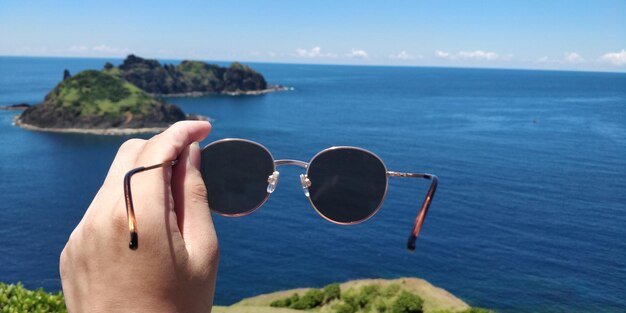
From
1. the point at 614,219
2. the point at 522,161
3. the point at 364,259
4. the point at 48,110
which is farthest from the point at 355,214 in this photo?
the point at 48,110

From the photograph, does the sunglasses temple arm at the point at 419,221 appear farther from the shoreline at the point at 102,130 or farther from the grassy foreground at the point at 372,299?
the shoreline at the point at 102,130

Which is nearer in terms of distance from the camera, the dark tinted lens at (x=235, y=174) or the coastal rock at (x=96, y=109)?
the dark tinted lens at (x=235, y=174)

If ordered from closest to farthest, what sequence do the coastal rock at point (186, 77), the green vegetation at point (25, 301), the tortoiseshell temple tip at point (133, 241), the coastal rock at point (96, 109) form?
the tortoiseshell temple tip at point (133, 241)
the green vegetation at point (25, 301)
the coastal rock at point (96, 109)
the coastal rock at point (186, 77)

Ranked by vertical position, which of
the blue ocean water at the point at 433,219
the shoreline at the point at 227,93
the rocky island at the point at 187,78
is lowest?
the blue ocean water at the point at 433,219

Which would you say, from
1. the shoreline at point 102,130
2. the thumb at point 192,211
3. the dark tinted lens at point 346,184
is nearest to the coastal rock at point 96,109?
the shoreline at point 102,130

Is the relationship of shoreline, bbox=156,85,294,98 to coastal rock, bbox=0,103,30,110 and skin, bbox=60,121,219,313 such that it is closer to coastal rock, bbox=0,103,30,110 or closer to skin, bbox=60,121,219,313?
coastal rock, bbox=0,103,30,110

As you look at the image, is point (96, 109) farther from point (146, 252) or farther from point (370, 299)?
point (146, 252)
